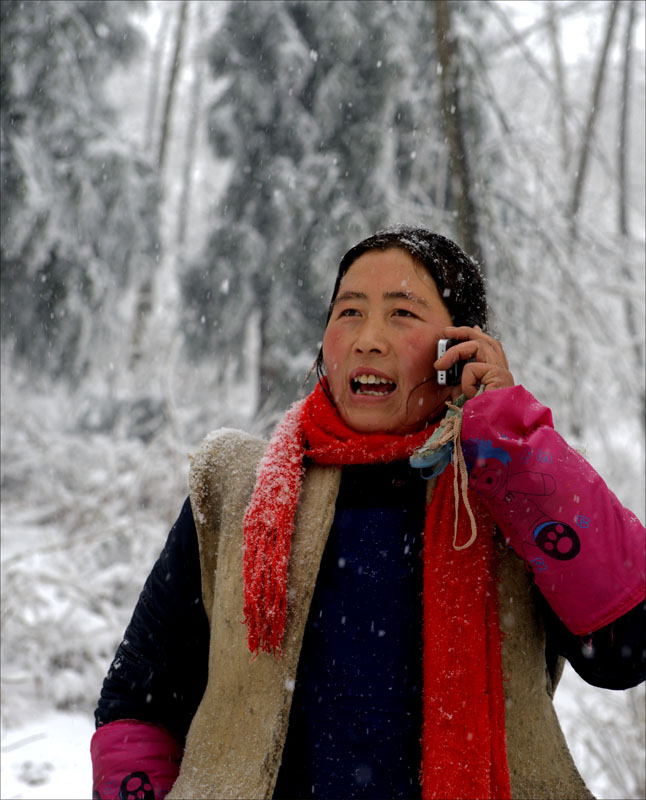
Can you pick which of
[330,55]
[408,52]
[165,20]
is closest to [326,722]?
[408,52]

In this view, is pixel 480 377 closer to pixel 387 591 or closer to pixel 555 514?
pixel 555 514

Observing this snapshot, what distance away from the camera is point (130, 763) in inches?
53.4

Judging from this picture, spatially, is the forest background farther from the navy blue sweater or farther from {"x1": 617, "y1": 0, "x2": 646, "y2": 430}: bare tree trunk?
the navy blue sweater

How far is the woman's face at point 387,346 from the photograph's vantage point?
1.42 m

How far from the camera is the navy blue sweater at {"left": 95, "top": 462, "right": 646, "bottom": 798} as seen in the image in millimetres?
1254

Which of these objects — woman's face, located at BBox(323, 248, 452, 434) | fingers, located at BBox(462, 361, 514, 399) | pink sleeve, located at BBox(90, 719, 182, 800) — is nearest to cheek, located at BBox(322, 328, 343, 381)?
woman's face, located at BBox(323, 248, 452, 434)

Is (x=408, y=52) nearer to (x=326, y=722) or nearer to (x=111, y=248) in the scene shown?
(x=111, y=248)

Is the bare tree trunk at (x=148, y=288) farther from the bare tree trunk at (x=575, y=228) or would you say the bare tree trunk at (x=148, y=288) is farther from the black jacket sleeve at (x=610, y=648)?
the black jacket sleeve at (x=610, y=648)

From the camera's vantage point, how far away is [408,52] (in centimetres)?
734

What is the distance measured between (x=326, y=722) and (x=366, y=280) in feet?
2.87

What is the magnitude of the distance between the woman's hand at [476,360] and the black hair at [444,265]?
0.09m

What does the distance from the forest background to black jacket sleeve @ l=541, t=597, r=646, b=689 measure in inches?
45.9

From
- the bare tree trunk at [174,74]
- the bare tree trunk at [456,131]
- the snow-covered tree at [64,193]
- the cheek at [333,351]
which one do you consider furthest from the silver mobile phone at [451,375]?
the bare tree trunk at [174,74]

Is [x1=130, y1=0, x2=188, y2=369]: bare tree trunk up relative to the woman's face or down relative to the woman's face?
up
